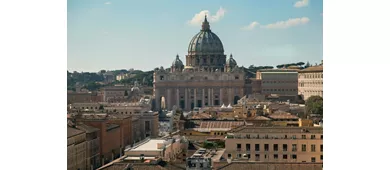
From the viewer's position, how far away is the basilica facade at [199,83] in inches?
1363

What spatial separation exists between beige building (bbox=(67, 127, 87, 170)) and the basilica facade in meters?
21.5

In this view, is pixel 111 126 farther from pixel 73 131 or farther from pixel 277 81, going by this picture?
pixel 277 81

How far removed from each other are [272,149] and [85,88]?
15293 millimetres

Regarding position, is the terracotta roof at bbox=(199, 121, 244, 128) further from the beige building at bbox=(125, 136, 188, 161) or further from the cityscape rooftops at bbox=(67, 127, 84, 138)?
the cityscape rooftops at bbox=(67, 127, 84, 138)

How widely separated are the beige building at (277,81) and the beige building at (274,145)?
22153 millimetres

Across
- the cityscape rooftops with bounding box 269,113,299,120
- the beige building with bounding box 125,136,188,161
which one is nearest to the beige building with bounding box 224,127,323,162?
the beige building with bounding box 125,136,188,161

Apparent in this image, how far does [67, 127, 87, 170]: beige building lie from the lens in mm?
10552

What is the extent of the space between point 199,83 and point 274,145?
25174mm

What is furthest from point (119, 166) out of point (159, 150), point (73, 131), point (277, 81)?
point (277, 81)

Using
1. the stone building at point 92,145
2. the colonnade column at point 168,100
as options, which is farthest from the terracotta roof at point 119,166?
the colonnade column at point 168,100

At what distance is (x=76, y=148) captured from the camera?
36.9 feet

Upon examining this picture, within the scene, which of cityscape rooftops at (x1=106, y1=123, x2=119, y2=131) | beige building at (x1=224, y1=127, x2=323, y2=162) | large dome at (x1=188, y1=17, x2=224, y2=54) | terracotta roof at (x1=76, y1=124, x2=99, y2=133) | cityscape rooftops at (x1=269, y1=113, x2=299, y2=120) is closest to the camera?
beige building at (x1=224, y1=127, x2=323, y2=162)
